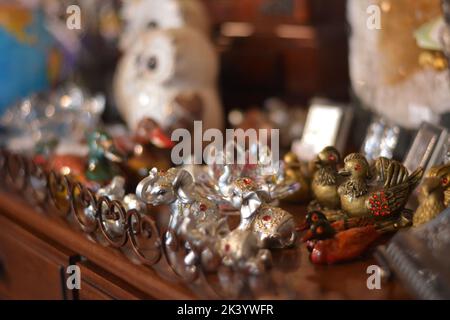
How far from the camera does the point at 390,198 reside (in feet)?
2.56

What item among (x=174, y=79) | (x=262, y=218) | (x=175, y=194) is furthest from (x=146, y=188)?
(x=174, y=79)

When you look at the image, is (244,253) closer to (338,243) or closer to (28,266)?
(338,243)

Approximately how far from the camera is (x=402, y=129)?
104cm

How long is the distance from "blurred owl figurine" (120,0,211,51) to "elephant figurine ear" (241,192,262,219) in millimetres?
641

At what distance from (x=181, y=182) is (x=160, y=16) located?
26.5 inches

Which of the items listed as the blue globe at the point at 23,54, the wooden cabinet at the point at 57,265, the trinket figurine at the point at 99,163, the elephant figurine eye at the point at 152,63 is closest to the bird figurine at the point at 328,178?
the wooden cabinet at the point at 57,265

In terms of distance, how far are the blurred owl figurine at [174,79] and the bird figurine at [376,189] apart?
1.51ft

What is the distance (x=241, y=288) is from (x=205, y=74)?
2.20ft

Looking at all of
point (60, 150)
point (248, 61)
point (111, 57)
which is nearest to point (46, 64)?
point (111, 57)

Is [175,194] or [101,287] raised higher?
[175,194]

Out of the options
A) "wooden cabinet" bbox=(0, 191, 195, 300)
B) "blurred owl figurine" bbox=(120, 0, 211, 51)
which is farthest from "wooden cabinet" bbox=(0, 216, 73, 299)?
"blurred owl figurine" bbox=(120, 0, 211, 51)

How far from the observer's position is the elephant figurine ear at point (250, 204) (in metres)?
0.77

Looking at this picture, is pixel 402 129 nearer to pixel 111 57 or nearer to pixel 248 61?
pixel 248 61

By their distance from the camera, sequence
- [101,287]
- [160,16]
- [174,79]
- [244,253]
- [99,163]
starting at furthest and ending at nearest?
[160,16]
[174,79]
[99,163]
[101,287]
[244,253]
